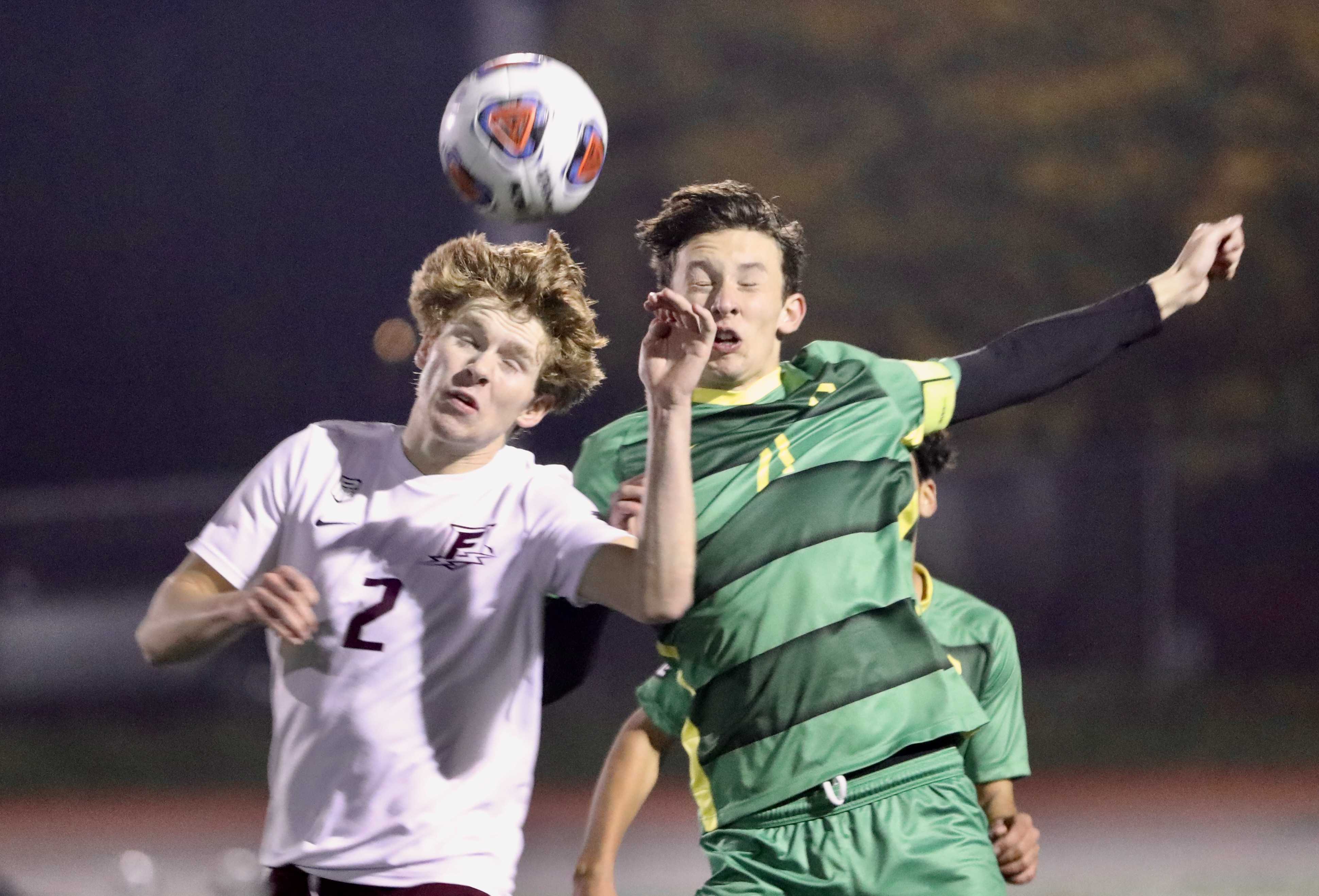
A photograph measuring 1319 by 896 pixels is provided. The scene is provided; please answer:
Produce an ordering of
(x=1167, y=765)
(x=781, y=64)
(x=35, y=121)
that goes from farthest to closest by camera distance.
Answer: (x=35, y=121) < (x=781, y=64) < (x=1167, y=765)

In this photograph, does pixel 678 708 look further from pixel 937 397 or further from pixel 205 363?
pixel 205 363

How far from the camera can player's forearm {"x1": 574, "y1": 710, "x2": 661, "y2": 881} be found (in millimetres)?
2934

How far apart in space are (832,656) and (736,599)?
0.19m

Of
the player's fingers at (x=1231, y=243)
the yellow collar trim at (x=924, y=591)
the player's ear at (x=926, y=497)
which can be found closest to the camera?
the player's fingers at (x=1231, y=243)

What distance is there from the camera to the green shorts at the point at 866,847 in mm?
2682

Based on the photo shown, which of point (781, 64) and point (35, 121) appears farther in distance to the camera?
point (35, 121)

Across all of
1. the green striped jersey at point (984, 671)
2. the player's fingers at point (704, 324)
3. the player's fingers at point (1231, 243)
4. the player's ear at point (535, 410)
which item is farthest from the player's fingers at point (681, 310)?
the player's fingers at point (1231, 243)

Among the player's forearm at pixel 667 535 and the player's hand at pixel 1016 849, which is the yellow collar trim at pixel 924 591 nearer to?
the player's hand at pixel 1016 849

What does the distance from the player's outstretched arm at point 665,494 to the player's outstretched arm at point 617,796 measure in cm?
68

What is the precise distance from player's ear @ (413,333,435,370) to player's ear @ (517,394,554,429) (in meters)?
0.19

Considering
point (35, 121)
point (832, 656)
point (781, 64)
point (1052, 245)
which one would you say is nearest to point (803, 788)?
point (832, 656)

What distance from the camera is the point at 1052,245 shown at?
1444 centimetres

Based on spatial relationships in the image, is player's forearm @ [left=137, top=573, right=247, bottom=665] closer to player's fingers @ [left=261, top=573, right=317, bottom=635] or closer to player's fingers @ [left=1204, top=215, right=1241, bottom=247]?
player's fingers @ [left=261, top=573, right=317, bottom=635]

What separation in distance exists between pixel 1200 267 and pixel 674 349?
1280 mm
